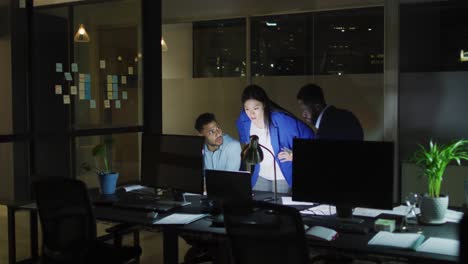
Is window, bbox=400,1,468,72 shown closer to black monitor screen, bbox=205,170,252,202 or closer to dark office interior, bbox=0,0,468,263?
dark office interior, bbox=0,0,468,263

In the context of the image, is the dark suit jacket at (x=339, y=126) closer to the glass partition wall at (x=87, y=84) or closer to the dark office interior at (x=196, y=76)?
the dark office interior at (x=196, y=76)

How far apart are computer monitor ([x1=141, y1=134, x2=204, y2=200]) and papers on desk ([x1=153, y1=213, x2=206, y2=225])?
11.5 inches

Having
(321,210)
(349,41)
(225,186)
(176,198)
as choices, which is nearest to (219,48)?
(349,41)

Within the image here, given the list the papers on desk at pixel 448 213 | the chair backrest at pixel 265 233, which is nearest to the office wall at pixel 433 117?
the papers on desk at pixel 448 213

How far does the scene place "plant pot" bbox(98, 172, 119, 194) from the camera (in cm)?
425

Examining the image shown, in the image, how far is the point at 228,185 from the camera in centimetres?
358

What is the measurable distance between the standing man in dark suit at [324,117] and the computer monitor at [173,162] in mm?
1955

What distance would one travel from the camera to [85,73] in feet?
17.4

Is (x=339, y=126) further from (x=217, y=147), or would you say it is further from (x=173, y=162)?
(x=173, y=162)

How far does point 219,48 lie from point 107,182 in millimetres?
2421

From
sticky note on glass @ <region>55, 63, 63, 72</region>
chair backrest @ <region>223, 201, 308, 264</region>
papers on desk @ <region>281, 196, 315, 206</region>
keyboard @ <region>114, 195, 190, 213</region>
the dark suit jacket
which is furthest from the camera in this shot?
the dark suit jacket

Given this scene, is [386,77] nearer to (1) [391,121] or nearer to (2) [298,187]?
(1) [391,121]

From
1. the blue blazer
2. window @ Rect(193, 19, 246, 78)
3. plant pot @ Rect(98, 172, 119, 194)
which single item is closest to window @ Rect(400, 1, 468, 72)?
the blue blazer

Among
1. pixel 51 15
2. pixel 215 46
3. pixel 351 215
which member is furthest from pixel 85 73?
pixel 351 215
